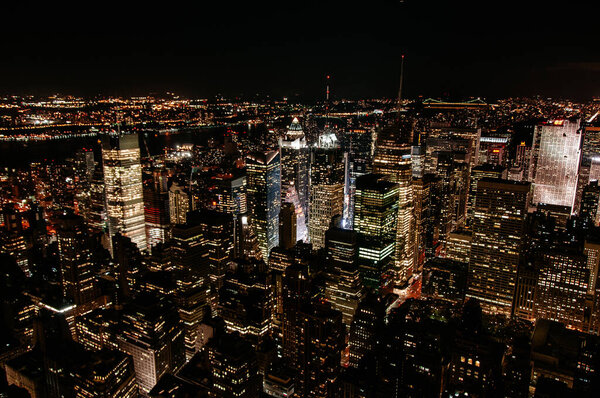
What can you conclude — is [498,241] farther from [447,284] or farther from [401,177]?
[401,177]

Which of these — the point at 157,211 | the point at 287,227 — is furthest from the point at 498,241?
the point at 157,211

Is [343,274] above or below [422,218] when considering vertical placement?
below

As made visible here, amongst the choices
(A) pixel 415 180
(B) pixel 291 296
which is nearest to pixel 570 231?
(A) pixel 415 180

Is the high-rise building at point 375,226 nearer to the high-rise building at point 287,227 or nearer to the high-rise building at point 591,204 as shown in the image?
the high-rise building at point 287,227

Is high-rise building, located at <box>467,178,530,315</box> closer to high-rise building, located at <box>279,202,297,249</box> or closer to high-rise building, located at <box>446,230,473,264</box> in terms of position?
high-rise building, located at <box>446,230,473,264</box>

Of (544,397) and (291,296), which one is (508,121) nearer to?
(291,296)

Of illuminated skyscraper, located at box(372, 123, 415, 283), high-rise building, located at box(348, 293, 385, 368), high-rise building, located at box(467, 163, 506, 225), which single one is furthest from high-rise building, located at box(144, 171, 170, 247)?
high-rise building, located at box(467, 163, 506, 225)
